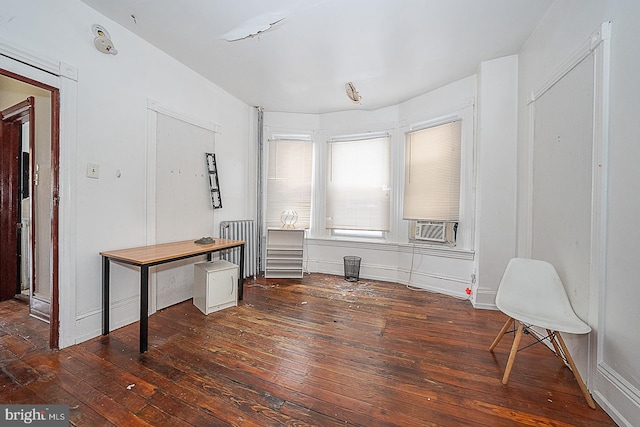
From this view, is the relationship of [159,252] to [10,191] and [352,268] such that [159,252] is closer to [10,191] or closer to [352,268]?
[10,191]

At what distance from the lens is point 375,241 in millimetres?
4043

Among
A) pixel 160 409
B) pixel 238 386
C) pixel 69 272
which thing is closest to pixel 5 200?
pixel 69 272

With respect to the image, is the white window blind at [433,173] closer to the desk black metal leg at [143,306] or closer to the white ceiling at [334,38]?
the white ceiling at [334,38]

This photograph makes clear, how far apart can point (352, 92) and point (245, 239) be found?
8.54 ft

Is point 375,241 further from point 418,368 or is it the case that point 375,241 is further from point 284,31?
point 284,31

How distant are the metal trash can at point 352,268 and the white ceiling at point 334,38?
8.14 ft

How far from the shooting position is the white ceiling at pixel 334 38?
6.70 ft

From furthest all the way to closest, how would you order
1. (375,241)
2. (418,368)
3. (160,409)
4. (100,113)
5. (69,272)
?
(375,241), (100,113), (69,272), (418,368), (160,409)

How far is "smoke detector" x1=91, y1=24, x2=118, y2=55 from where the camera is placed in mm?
2076

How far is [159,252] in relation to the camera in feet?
7.42

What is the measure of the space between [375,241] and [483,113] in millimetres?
2191

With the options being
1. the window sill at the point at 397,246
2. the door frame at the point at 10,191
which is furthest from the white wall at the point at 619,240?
the door frame at the point at 10,191

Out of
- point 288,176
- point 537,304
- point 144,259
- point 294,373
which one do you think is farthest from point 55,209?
point 537,304

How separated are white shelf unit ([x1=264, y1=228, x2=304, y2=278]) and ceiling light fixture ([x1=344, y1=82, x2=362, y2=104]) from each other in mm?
2095
